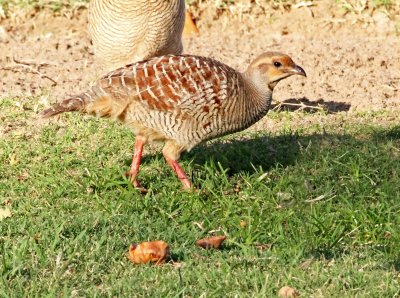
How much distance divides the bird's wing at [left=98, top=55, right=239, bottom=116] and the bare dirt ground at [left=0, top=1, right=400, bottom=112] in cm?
201

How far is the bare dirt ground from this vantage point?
334 inches

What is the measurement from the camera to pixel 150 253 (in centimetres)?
485

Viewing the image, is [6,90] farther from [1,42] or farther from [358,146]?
[358,146]

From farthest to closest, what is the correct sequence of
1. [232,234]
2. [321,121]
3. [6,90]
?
[6,90] → [321,121] → [232,234]

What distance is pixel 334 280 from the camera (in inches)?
181

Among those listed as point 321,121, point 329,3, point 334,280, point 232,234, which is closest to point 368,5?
point 329,3

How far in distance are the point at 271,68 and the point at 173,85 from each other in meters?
0.81

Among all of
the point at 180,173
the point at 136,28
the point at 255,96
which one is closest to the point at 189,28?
the point at 136,28

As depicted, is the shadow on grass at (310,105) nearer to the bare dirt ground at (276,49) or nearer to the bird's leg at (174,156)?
the bare dirt ground at (276,49)

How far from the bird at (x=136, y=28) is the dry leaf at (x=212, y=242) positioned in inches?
99.1

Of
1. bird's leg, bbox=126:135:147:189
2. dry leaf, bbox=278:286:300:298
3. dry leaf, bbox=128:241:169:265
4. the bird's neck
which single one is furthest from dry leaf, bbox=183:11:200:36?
dry leaf, bbox=278:286:300:298

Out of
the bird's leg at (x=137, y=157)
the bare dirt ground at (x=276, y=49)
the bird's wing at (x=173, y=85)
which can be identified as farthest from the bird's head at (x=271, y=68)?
the bare dirt ground at (x=276, y=49)

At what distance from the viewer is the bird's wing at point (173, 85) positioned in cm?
602

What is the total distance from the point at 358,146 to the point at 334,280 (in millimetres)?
2442
